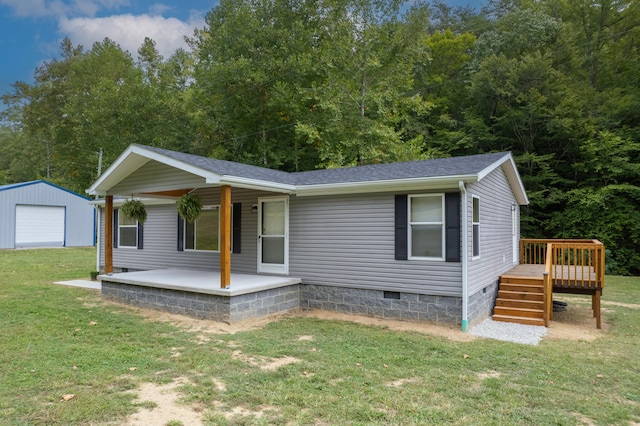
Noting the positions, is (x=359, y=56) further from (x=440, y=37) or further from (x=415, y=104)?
(x=440, y=37)

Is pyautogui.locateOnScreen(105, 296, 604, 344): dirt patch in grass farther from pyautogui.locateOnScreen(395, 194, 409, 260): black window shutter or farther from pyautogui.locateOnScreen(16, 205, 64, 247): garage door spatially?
pyautogui.locateOnScreen(16, 205, 64, 247): garage door

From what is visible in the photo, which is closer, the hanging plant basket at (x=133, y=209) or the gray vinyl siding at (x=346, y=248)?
the gray vinyl siding at (x=346, y=248)

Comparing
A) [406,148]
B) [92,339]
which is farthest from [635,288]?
[92,339]

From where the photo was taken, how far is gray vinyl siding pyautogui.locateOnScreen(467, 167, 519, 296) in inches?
269

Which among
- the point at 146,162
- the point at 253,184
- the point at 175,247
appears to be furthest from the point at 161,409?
the point at 175,247

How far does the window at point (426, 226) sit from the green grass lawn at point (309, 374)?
1555 millimetres

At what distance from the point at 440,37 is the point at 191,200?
1948 cm

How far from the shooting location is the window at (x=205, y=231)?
31.7 feet

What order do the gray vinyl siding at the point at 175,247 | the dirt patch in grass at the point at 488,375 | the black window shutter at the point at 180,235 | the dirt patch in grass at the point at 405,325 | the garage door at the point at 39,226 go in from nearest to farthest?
1. the dirt patch in grass at the point at 488,375
2. the dirt patch in grass at the point at 405,325
3. the gray vinyl siding at the point at 175,247
4. the black window shutter at the point at 180,235
5. the garage door at the point at 39,226

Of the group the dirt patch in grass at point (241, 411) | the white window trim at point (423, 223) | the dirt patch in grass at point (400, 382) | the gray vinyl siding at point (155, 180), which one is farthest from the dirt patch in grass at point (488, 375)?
the gray vinyl siding at point (155, 180)

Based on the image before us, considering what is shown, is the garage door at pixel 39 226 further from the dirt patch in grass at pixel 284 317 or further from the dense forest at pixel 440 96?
the dirt patch in grass at pixel 284 317

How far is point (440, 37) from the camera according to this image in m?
22.1

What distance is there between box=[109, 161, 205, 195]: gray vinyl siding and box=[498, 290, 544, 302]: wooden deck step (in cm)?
630

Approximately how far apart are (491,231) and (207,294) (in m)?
5.93
